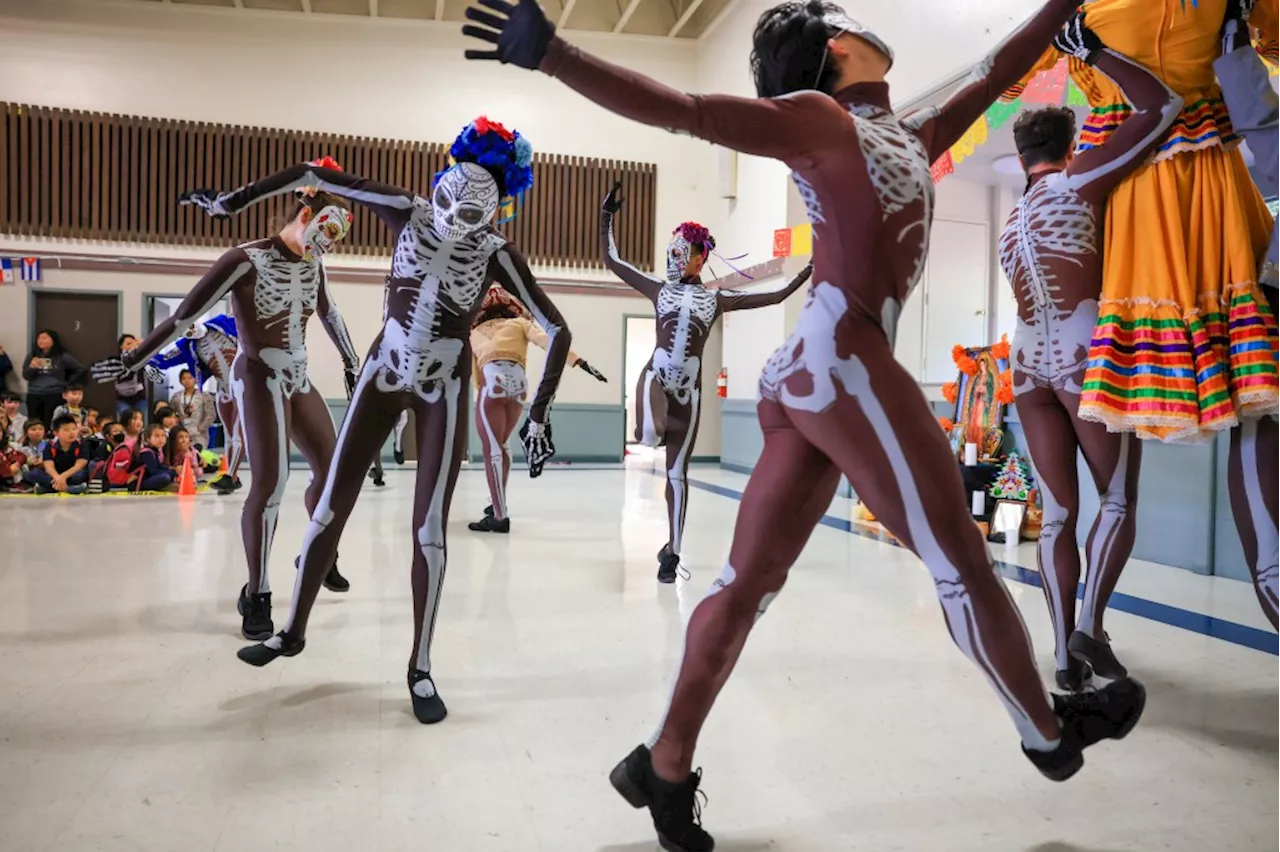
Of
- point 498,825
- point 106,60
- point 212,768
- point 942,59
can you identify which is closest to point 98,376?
point 212,768

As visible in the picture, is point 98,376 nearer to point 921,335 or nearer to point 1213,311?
point 1213,311

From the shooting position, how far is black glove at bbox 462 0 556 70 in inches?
51.4

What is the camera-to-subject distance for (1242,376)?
83.9 inches

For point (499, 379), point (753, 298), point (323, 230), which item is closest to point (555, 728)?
point (323, 230)

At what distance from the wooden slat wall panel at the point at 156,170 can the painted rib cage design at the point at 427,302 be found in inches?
324

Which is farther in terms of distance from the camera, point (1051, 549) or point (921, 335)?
point (921, 335)

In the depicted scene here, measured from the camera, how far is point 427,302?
2.47m

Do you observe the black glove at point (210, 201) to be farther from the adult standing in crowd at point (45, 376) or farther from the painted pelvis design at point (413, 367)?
the adult standing in crowd at point (45, 376)

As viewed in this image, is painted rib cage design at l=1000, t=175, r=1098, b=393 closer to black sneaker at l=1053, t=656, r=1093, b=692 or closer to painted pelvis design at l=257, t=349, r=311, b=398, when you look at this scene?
black sneaker at l=1053, t=656, r=1093, b=692

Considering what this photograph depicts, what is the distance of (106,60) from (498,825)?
1159 cm

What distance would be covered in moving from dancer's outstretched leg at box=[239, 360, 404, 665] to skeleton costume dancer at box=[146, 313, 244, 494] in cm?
211

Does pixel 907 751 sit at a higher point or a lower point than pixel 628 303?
lower

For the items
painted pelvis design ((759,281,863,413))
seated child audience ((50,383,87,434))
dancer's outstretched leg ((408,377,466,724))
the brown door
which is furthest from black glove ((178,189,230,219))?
the brown door

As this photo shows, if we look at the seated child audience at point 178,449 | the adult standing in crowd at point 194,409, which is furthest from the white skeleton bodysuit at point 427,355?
the adult standing in crowd at point 194,409
